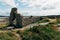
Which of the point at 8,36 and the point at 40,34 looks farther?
the point at 40,34

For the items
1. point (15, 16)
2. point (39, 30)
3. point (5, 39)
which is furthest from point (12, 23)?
point (5, 39)

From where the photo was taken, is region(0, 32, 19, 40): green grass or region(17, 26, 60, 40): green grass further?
region(17, 26, 60, 40): green grass

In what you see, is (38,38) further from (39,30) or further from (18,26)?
(18,26)

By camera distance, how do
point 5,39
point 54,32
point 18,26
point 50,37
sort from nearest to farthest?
point 5,39 < point 50,37 < point 54,32 < point 18,26

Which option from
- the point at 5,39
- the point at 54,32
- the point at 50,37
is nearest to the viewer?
the point at 5,39

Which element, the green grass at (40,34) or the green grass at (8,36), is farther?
the green grass at (40,34)

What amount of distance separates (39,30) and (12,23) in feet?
21.1

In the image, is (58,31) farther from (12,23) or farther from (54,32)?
(12,23)

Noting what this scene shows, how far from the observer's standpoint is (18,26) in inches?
1040

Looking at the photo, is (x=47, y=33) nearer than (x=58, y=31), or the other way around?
(x=47, y=33)

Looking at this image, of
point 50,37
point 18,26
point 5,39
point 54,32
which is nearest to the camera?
point 5,39

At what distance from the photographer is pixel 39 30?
21.7 m

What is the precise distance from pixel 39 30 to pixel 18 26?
5.20 m

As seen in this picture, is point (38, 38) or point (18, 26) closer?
point (38, 38)
